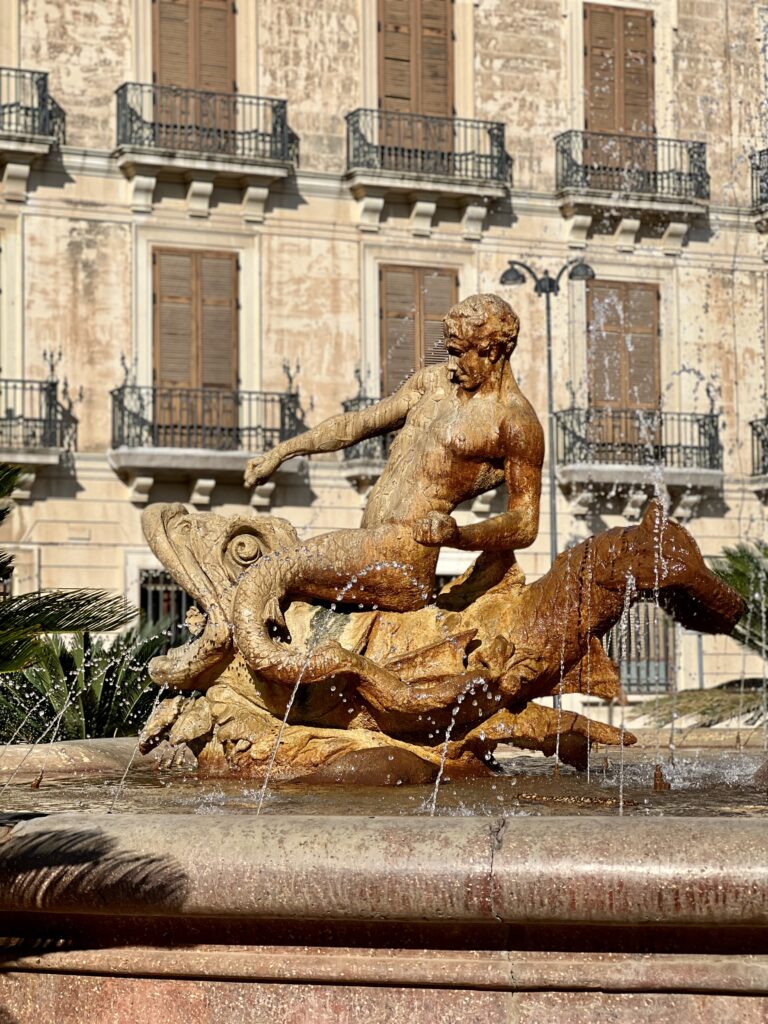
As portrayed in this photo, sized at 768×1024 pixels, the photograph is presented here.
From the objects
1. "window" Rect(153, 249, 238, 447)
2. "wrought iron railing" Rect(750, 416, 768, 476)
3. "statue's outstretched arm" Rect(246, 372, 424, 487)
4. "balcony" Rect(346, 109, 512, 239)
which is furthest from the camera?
"wrought iron railing" Rect(750, 416, 768, 476)

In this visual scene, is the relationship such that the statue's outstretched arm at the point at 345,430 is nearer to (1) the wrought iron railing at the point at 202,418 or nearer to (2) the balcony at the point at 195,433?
(2) the balcony at the point at 195,433

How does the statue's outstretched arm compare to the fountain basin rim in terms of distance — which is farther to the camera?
the statue's outstretched arm

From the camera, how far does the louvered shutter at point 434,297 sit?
23891mm

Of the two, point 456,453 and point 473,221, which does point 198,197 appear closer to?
point 473,221

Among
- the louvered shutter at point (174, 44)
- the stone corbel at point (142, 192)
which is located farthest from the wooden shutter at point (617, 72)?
the stone corbel at point (142, 192)

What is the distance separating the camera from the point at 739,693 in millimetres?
12992

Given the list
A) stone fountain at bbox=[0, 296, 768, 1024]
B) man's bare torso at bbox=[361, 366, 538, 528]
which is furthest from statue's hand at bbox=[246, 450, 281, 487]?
stone fountain at bbox=[0, 296, 768, 1024]

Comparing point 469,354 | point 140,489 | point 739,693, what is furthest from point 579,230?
point 469,354

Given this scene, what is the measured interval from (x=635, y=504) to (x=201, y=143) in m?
7.10

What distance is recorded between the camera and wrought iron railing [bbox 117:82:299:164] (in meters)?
22.5

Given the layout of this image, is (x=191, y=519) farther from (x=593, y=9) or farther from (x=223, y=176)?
(x=593, y=9)

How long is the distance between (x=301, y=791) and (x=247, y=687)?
25.4 inches

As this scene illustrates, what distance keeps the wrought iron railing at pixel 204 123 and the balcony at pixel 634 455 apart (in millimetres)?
5082

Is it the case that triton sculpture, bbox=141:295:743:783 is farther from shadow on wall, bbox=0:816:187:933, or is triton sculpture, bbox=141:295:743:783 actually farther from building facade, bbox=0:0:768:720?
building facade, bbox=0:0:768:720
